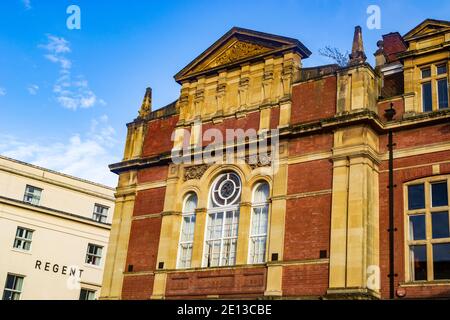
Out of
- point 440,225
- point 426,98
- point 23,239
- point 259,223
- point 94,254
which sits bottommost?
point 440,225

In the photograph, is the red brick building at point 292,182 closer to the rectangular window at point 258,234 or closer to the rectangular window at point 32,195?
the rectangular window at point 258,234

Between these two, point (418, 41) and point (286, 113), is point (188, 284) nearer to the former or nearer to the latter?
point (286, 113)

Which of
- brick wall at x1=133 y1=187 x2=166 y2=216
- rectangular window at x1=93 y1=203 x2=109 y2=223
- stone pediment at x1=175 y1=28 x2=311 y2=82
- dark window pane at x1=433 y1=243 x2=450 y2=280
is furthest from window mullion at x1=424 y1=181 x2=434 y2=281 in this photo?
rectangular window at x1=93 y1=203 x2=109 y2=223

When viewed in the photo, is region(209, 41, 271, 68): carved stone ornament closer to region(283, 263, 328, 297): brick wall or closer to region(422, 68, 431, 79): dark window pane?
region(422, 68, 431, 79): dark window pane

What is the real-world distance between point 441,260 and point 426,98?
17.2 feet

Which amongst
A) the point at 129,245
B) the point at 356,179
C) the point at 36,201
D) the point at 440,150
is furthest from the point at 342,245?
the point at 36,201

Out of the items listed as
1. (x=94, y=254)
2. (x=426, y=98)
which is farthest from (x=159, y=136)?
(x=94, y=254)

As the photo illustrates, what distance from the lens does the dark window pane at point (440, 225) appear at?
17.4 metres

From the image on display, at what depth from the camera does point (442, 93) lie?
1930cm

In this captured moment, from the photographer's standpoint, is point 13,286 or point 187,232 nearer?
point 187,232

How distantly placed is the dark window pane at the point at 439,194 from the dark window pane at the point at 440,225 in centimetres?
31

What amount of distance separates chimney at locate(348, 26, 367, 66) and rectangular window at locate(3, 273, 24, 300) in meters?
24.1

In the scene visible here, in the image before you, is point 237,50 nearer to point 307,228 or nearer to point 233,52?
point 233,52

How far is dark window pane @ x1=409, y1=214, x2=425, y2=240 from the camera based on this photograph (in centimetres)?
1790
